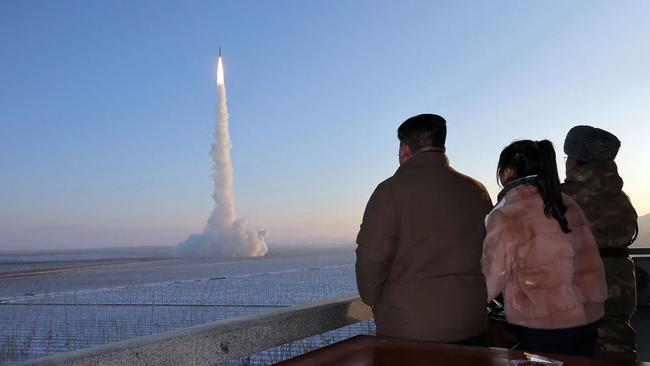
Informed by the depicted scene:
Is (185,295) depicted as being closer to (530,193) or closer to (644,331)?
(644,331)

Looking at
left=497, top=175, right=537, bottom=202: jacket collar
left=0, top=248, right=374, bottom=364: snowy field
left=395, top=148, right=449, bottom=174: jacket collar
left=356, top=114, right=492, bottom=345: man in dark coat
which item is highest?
left=395, top=148, right=449, bottom=174: jacket collar

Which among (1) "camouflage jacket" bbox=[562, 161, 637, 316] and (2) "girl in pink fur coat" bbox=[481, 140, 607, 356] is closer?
(2) "girl in pink fur coat" bbox=[481, 140, 607, 356]

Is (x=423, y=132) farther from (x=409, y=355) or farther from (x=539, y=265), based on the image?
(x=409, y=355)

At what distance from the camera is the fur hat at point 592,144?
3975 millimetres

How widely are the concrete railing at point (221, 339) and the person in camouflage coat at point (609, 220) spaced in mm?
1715

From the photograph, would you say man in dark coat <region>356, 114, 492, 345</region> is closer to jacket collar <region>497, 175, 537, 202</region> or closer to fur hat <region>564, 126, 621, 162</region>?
jacket collar <region>497, 175, 537, 202</region>

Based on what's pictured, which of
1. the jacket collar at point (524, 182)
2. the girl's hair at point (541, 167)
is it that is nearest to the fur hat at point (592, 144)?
the girl's hair at point (541, 167)

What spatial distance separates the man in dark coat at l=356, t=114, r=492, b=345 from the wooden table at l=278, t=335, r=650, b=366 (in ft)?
2.55

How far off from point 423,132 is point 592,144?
5.07 ft

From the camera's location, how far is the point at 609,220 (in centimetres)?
394

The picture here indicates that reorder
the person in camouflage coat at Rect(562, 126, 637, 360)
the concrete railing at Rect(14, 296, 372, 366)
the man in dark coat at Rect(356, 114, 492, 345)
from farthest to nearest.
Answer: the person in camouflage coat at Rect(562, 126, 637, 360) < the man in dark coat at Rect(356, 114, 492, 345) < the concrete railing at Rect(14, 296, 372, 366)

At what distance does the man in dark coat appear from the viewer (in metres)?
2.88

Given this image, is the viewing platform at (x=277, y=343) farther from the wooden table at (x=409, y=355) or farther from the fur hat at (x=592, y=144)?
the fur hat at (x=592, y=144)

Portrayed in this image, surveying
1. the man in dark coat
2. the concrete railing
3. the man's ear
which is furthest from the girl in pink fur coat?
the concrete railing
